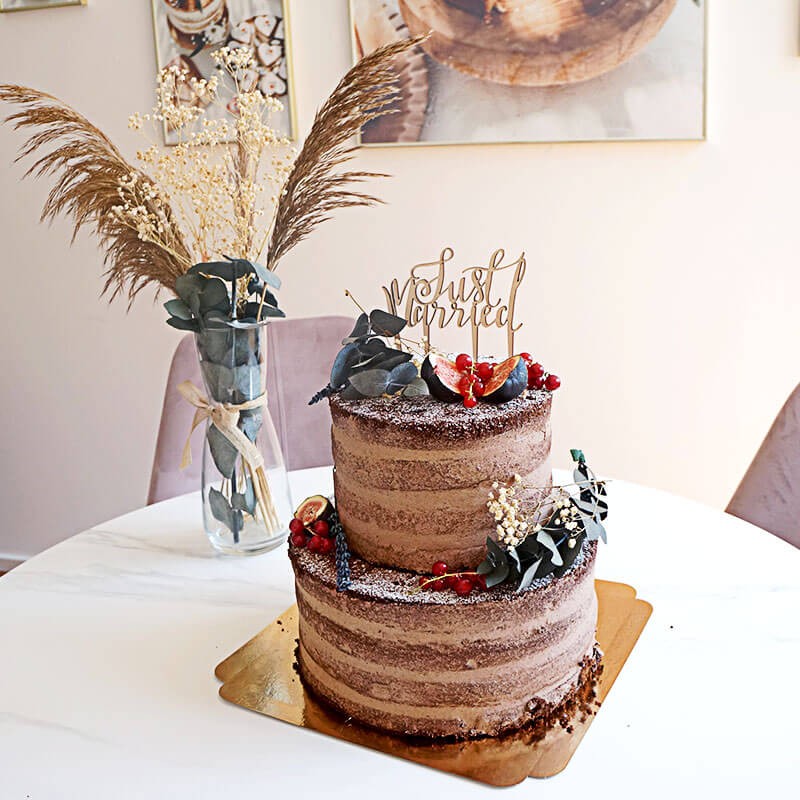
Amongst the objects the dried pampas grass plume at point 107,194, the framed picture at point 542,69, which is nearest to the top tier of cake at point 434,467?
the dried pampas grass plume at point 107,194

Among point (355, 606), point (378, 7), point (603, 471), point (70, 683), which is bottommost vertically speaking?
point (603, 471)

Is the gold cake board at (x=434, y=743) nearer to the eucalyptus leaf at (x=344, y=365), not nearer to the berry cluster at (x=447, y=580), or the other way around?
the berry cluster at (x=447, y=580)

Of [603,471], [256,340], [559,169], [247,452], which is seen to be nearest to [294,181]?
[256,340]

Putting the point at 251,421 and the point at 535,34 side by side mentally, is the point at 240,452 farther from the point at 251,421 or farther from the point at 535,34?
the point at 535,34

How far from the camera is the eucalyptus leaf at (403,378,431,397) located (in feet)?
4.08

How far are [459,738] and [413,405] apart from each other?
0.40 meters

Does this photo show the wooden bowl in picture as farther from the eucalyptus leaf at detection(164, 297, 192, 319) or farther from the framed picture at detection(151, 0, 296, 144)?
the eucalyptus leaf at detection(164, 297, 192, 319)

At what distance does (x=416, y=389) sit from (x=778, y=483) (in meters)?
0.98

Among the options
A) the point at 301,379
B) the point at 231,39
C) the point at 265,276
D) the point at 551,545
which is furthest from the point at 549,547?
the point at 231,39

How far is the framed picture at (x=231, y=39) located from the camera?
Answer: 265cm

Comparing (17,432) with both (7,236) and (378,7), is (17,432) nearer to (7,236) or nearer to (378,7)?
(7,236)

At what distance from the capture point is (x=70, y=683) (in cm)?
128

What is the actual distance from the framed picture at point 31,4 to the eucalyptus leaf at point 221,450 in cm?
182

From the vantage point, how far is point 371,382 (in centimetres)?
123
